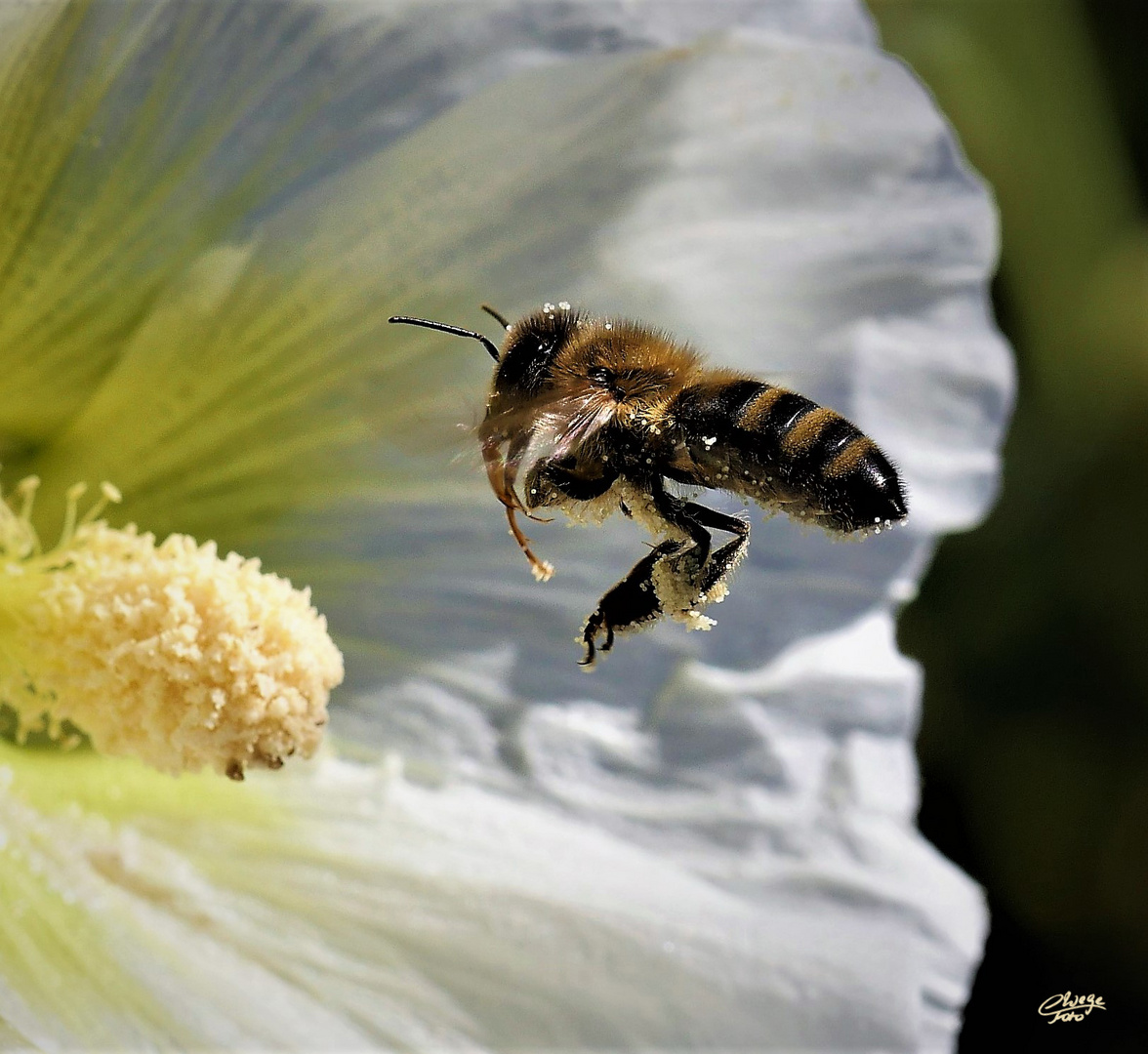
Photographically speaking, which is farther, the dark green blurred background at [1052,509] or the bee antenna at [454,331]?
the dark green blurred background at [1052,509]

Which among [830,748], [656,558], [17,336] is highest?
[17,336]

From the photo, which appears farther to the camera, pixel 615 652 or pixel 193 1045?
pixel 615 652

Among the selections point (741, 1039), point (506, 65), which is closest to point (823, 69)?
point (506, 65)

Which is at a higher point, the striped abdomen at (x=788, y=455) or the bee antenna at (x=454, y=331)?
the bee antenna at (x=454, y=331)

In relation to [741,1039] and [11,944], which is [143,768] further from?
[741,1039]

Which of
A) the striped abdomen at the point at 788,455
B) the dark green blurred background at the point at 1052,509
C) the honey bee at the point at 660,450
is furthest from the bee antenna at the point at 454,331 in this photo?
the dark green blurred background at the point at 1052,509

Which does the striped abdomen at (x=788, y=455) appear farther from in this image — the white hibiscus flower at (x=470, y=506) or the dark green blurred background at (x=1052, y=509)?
the dark green blurred background at (x=1052, y=509)

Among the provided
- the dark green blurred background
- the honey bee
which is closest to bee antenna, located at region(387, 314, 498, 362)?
the honey bee

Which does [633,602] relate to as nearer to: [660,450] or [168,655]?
[660,450]
